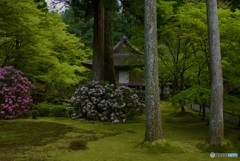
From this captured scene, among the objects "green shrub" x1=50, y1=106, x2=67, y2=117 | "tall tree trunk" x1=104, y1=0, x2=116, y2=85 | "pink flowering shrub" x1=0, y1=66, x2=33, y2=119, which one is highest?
"tall tree trunk" x1=104, y1=0, x2=116, y2=85

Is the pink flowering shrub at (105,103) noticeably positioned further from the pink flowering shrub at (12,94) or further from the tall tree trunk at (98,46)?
the pink flowering shrub at (12,94)

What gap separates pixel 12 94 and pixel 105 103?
3.82 meters

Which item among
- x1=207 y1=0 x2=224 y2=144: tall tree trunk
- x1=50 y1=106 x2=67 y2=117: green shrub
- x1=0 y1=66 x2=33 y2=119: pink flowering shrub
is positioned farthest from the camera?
x1=50 y1=106 x2=67 y2=117: green shrub

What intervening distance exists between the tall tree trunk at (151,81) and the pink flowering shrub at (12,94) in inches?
268

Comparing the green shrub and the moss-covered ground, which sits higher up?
the green shrub

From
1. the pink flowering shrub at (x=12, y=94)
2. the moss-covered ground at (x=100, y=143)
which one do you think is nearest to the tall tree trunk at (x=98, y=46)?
the pink flowering shrub at (x=12, y=94)

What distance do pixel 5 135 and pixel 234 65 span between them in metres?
6.70

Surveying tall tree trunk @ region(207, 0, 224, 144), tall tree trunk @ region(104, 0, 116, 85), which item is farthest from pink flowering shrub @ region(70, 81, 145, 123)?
tall tree trunk @ region(207, 0, 224, 144)

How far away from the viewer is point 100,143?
6875mm

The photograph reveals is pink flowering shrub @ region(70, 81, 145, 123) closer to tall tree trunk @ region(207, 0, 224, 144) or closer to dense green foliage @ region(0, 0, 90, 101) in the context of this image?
dense green foliage @ region(0, 0, 90, 101)

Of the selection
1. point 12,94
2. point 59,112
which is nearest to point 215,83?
point 59,112

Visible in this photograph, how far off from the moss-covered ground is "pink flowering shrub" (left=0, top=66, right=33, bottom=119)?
1391 millimetres

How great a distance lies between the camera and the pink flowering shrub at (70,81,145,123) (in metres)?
10.6

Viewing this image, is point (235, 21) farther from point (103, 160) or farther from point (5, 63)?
point (5, 63)
